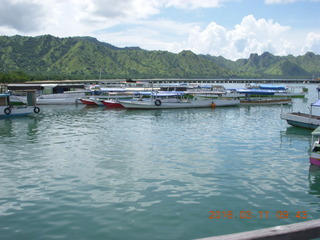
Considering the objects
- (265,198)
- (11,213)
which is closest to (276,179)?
(265,198)

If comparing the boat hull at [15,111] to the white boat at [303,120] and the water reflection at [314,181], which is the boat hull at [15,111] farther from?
the water reflection at [314,181]

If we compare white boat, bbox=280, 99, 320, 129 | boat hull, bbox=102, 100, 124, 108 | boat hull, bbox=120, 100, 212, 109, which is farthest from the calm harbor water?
boat hull, bbox=102, 100, 124, 108

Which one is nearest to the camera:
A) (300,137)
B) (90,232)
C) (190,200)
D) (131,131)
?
(90,232)

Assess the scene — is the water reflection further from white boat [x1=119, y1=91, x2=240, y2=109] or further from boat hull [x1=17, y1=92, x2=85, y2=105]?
boat hull [x1=17, y1=92, x2=85, y2=105]

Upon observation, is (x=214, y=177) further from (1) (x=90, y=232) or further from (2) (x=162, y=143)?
(2) (x=162, y=143)

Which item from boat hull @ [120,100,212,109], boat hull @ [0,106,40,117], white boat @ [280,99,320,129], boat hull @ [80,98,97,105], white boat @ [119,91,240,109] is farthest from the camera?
boat hull @ [80,98,97,105]

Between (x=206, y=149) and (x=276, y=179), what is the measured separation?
965cm

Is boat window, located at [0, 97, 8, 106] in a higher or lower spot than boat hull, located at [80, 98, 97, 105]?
higher

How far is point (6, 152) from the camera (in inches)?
1112
